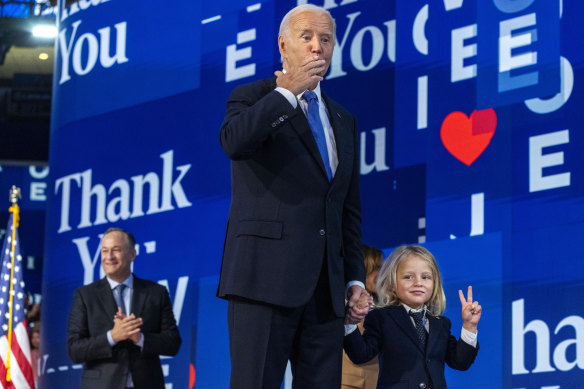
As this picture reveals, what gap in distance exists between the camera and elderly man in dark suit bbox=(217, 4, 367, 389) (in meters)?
2.08

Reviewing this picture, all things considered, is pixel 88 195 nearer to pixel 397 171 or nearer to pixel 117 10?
pixel 117 10

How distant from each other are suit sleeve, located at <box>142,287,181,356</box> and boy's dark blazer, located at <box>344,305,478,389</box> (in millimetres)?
1586

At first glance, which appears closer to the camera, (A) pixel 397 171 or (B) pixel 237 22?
(A) pixel 397 171

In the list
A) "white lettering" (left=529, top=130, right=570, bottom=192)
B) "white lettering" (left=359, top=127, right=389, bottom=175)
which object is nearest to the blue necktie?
"white lettering" (left=529, top=130, right=570, bottom=192)

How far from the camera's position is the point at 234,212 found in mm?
2195

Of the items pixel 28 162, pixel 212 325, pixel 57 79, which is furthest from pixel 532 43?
pixel 28 162

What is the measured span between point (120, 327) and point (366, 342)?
157 cm

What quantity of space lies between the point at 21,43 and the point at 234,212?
1262 cm

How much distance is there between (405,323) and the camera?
2971mm

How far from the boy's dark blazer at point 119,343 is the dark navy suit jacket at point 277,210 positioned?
2224 mm

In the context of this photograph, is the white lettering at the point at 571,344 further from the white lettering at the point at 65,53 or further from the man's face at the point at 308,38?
the white lettering at the point at 65,53

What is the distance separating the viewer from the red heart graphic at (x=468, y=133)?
4238mm

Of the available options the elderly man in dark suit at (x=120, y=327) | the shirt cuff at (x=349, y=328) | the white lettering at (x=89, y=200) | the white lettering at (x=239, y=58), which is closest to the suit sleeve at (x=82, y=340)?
the elderly man in dark suit at (x=120, y=327)

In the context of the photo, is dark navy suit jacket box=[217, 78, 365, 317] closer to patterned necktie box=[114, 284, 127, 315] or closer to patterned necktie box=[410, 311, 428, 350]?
patterned necktie box=[410, 311, 428, 350]
